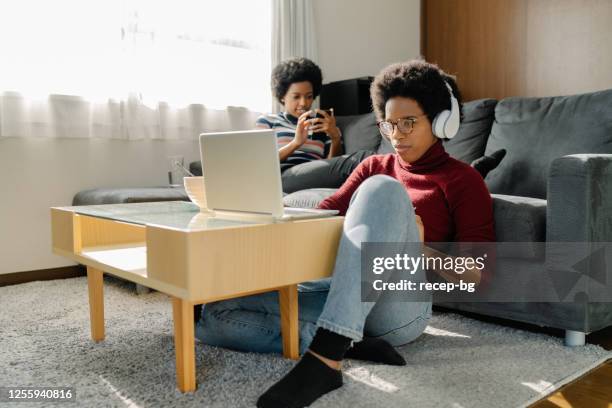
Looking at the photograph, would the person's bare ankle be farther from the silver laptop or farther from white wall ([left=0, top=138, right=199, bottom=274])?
white wall ([left=0, top=138, right=199, bottom=274])

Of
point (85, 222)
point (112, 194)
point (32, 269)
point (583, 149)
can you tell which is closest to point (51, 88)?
point (112, 194)

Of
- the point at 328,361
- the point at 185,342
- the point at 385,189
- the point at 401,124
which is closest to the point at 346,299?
the point at 328,361

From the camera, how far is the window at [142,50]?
8.20 ft

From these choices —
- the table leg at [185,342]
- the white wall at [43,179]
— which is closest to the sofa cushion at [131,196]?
the white wall at [43,179]

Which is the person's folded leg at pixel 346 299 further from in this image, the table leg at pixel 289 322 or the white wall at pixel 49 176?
the white wall at pixel 49 176

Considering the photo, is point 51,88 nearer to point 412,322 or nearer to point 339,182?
point 339,182

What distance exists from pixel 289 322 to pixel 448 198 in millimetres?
523

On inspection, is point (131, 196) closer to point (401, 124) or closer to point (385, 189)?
point (401, 124)

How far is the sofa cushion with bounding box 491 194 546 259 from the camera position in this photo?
158 centimetres

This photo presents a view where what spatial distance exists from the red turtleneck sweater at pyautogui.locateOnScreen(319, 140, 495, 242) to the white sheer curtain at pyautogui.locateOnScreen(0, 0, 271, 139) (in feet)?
5.57

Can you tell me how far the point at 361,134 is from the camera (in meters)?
2.81

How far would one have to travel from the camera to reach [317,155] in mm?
2682

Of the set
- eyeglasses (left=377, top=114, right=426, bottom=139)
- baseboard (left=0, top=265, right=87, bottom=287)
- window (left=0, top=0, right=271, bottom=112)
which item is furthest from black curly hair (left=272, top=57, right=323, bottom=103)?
baseboard (left=0, top=265, right=87, bottom=287)

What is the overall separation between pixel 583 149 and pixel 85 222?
1612 millimetres
